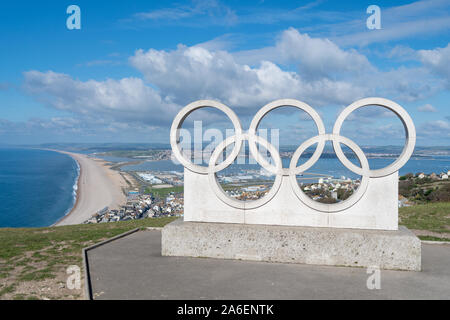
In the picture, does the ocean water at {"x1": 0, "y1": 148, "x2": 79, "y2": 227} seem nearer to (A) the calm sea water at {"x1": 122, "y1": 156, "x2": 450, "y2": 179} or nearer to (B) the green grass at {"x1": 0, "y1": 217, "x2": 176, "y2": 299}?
(A) the calm sea water at {"x1": 122, "y1": 156, "x2": 450, "y2": 179}

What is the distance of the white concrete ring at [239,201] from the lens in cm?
984

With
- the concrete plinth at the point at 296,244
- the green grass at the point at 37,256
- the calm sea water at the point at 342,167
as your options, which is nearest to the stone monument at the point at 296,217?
the concrete plinth at the point at 296,244

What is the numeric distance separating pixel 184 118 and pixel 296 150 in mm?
3519

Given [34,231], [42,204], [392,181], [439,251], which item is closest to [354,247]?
[392,181]

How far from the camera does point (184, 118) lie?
1047cm

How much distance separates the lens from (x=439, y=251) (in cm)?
1066

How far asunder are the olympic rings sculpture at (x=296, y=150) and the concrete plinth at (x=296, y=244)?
830mm

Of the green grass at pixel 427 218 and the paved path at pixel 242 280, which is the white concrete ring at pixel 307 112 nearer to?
the paved path at pixel 242 280

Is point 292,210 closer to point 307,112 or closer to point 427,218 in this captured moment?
point 307,112

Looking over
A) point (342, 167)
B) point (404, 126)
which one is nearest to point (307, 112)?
point (404, 126)

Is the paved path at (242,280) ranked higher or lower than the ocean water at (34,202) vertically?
higher

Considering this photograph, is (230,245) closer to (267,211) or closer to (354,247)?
(267,211)

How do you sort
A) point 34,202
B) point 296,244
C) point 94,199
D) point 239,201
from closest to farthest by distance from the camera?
point 296,244 → point 239,201 → point 94,199 → point 34,202
